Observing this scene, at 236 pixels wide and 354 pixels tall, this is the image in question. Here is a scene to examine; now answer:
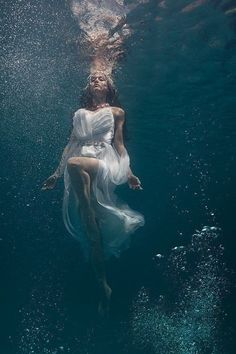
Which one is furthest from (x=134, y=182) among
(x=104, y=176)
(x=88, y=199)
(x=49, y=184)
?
(x=49, y=184)

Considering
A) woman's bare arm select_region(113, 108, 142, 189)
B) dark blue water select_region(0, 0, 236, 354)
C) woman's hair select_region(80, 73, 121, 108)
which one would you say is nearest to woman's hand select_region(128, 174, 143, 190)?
woman's bare arm select_region(113, 108, 142, 189)

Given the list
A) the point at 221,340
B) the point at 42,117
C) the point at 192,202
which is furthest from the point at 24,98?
the point at 192,202

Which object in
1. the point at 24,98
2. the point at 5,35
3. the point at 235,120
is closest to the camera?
A: the point at 5,35

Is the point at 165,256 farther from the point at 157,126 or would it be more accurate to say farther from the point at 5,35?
the point at 5,35

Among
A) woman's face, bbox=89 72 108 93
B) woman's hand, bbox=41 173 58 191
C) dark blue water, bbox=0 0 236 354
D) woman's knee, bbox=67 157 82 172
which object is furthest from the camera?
dark blue water, bbox=0 0 236 354

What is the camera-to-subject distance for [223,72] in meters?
15.5

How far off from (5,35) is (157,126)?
449 inches

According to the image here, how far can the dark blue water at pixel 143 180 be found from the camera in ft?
42.9

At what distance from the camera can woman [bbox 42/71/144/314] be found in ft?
21.2

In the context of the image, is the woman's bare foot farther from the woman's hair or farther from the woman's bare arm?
the woman's hair

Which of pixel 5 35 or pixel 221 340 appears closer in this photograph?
pixel 5 35

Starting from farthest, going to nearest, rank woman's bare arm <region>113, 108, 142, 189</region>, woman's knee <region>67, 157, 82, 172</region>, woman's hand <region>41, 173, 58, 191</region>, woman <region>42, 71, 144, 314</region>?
woman's bare arm <region>113, 108, 142, 189</region>, woman's hand <region>41, 173, 58, 191</region>, woman <region>42, 71, 144, 314</region>, woman's knee <region>67, 157, 82, 172</region>

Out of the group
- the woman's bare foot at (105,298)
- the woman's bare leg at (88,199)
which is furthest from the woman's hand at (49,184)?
the woman's bare foot at (105,298)

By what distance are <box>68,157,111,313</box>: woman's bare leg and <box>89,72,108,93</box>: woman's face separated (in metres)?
1.56
